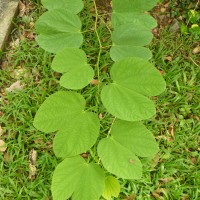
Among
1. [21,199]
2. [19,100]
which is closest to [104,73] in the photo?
[19,100]

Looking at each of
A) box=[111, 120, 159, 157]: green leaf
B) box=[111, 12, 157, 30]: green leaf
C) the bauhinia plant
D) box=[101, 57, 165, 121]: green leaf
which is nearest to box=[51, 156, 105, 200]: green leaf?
the bauhinia plant

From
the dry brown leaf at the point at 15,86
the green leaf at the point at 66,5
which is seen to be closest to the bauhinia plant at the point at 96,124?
the green leaf at the point at 66,5

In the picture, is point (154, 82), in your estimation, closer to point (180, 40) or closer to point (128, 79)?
point (128, 79)

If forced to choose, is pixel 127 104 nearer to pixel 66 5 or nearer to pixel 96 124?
pixel 96 124

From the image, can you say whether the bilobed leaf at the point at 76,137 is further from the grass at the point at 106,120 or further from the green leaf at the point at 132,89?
the grass at the point at 106,120

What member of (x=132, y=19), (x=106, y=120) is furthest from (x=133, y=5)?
(x=106, y=120)

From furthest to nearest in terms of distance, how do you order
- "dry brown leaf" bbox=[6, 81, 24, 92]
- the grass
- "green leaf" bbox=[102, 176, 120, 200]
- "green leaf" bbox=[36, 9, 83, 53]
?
"dry brown leaf" bbox=[6, 81, 24, 92]
the grass
"green leaf" bbox=[102, 176, 120, 200]
"green leaf" bbox=[36, 9, 83, 53]

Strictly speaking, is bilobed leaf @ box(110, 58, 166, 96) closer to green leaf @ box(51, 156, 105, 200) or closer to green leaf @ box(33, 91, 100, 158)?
green leaf @ box(33, 91, 100, 158)
